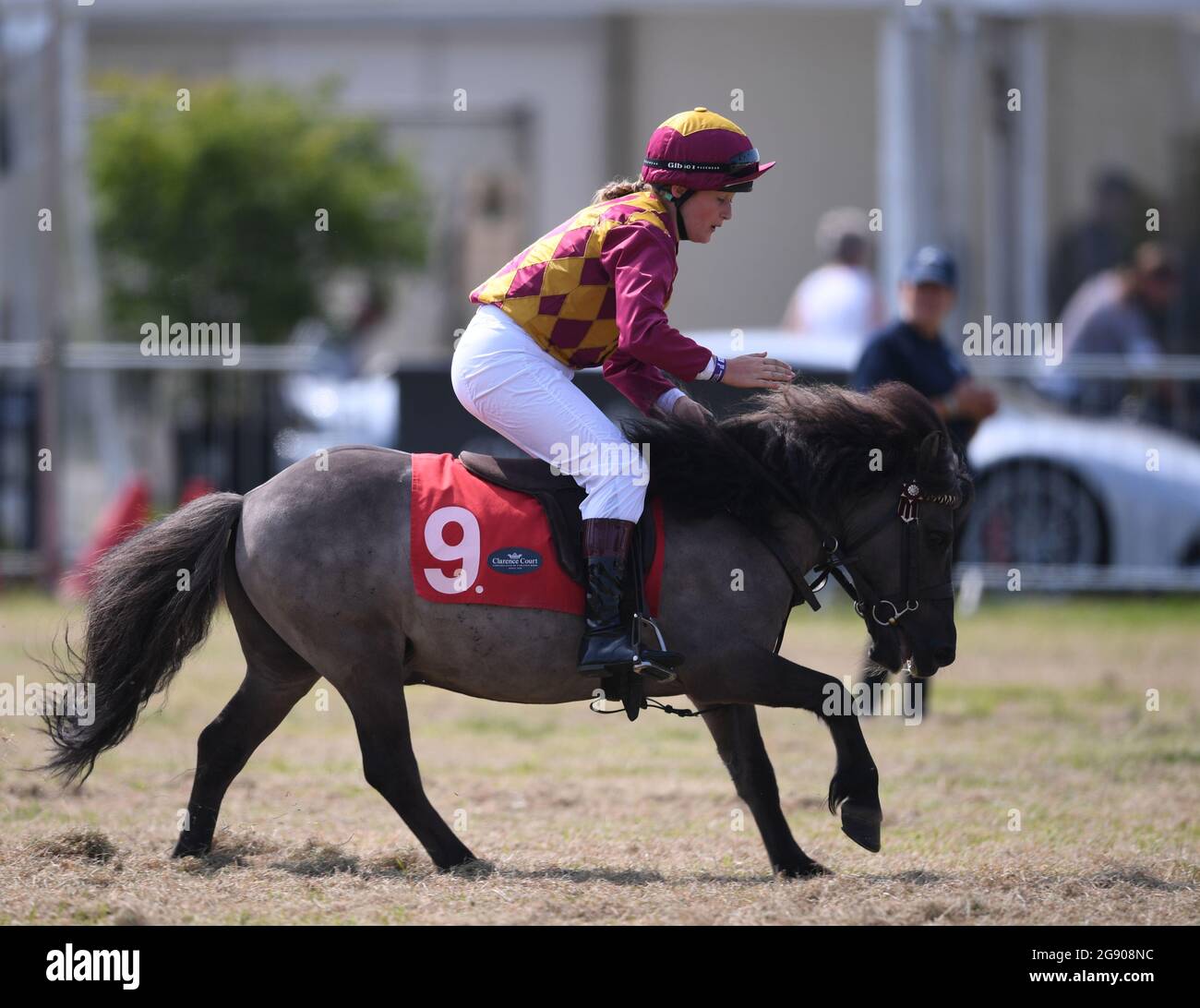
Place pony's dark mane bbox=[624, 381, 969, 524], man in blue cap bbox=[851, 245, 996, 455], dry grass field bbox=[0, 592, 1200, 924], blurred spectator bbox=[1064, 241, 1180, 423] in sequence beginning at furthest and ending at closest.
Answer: blurred spectator bbox=[1064, 241, 1180, 423], man in blue cap bbox=[851, 245, 996, 455], pony's dark mane bbox=[624, 381, 969, 524], dry grass field bbox=[0, 592, 1200, 924]

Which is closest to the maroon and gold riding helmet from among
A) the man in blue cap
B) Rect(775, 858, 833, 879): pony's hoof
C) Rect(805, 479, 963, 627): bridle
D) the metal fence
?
Rect(805, 479, 963, 627): bridle

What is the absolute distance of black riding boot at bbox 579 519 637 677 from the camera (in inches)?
197

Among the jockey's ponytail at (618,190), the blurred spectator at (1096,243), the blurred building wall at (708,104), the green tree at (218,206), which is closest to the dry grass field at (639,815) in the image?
the jockey's ponytail at (618,190)

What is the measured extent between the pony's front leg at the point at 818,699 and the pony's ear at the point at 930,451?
0.78 metres

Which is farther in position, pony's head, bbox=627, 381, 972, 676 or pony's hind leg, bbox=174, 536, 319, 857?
pony's hind leg, bbox=174, 536, 319, 857

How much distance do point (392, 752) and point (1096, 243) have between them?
39.2ft

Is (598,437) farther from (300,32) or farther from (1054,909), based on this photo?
(300,32)

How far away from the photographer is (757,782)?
535cm

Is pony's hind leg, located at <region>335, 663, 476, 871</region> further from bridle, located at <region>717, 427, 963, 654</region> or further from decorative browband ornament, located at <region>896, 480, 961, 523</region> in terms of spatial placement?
decorative browband ornament, located at <region>896, 480, 961, 523</region>

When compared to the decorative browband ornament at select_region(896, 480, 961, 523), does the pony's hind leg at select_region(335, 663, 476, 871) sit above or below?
below

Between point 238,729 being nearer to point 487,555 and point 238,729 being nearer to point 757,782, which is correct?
point 487,555

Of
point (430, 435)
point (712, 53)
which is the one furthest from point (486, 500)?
point (712, 53)

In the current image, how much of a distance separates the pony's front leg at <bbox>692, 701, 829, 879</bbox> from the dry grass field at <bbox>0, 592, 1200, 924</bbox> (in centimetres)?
11

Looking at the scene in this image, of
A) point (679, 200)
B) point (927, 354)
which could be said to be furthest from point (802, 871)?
point (927, 354)
